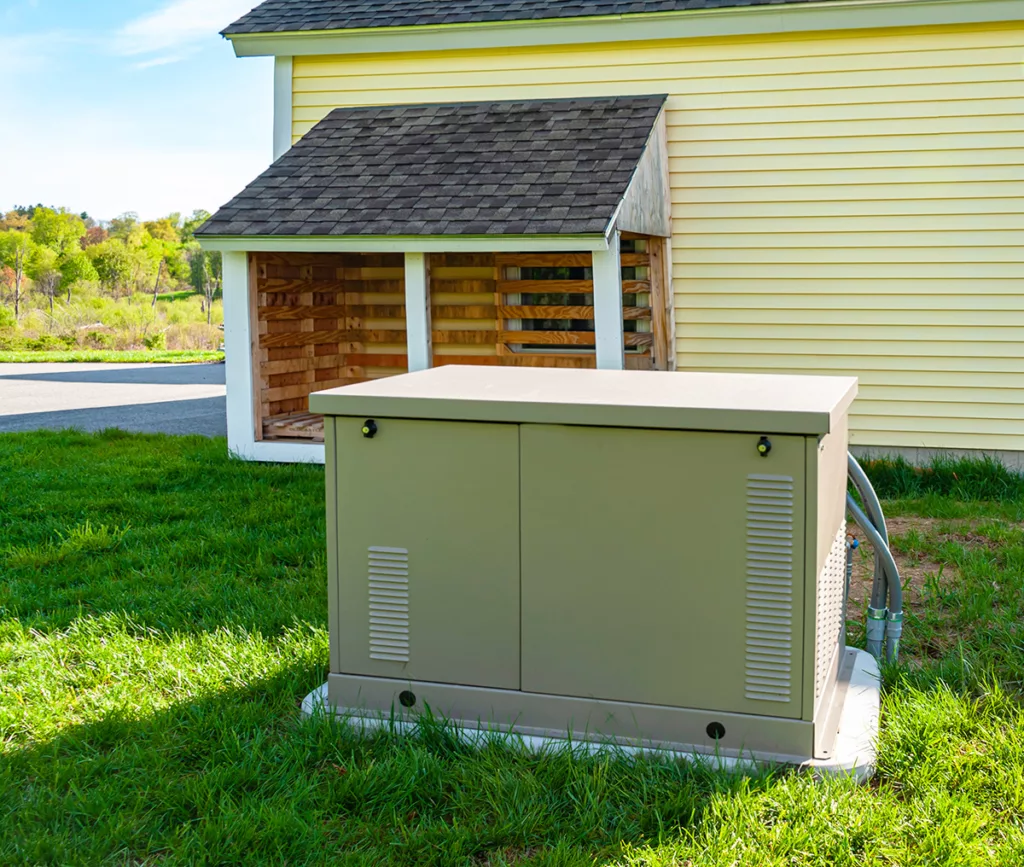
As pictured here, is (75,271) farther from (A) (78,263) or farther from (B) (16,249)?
(B) (16,249)

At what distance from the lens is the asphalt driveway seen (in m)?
13.1

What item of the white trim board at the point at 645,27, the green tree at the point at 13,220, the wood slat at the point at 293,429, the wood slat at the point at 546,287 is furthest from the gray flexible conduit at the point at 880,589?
the green tree at the point at 13,220

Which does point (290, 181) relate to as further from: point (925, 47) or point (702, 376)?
point (702, 376)

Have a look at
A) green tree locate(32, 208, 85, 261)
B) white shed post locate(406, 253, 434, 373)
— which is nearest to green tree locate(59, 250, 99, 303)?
green tree locate(32, 208, 85, 261)

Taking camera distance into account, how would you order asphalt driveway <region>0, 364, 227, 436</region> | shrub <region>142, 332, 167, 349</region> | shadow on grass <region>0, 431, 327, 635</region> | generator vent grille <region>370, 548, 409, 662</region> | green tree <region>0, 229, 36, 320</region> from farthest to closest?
green tree <region>0, 229, 36, 320</region>
shrub <region>142, 332, 167, 349</region>
asphalt driveway <region>0, 364, 227, 436</region>
shadow on grass <region>0, 431, 327, 635</region>
generator vent grille <region>370, 548, 409, 662</region>

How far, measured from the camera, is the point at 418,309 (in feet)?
29.7

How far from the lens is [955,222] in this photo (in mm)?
9227

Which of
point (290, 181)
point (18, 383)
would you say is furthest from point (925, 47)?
point (18, 383)

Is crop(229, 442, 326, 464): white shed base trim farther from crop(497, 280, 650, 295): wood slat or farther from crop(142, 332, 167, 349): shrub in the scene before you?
crop(142, 332, 167, 349): shrub

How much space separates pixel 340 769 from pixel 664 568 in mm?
1207

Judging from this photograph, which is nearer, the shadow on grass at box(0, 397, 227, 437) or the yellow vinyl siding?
the yellow vinyl siding

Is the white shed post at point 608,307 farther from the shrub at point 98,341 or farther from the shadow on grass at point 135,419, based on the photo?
the shrub at point 98,341

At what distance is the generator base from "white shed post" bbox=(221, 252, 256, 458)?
5838 mm

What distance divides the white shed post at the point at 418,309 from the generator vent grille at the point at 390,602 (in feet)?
17.8
